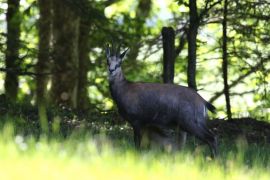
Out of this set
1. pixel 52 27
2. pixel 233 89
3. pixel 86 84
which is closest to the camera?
pixel 52 27

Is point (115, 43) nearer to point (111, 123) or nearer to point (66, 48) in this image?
point (111, 123)

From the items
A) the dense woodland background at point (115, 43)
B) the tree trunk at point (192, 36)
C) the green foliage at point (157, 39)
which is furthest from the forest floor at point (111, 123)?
the green foliage at point (157, 39)

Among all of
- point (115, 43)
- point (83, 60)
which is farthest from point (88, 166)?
point (83, 60)

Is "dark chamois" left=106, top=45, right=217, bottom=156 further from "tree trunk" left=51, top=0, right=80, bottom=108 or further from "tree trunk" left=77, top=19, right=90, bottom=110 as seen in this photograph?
"tree trunk" left=77, top=19, right=90, bottom=110

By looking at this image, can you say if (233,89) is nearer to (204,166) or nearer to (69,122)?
(69,122)

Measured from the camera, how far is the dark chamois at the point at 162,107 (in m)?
12.8

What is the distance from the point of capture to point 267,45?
22094 millimetres

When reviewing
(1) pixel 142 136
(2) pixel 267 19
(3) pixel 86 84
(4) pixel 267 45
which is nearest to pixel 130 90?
(1) pixel 142 136

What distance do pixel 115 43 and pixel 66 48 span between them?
598 centimetres

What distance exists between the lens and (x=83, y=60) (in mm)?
27453

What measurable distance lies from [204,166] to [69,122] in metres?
7.79

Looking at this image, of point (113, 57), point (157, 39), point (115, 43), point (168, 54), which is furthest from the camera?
point (157, 39)

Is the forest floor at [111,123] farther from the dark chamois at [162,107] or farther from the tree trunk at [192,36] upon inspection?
the dark chamois at [162,107]

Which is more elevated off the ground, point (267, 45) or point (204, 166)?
point (267, 45)
